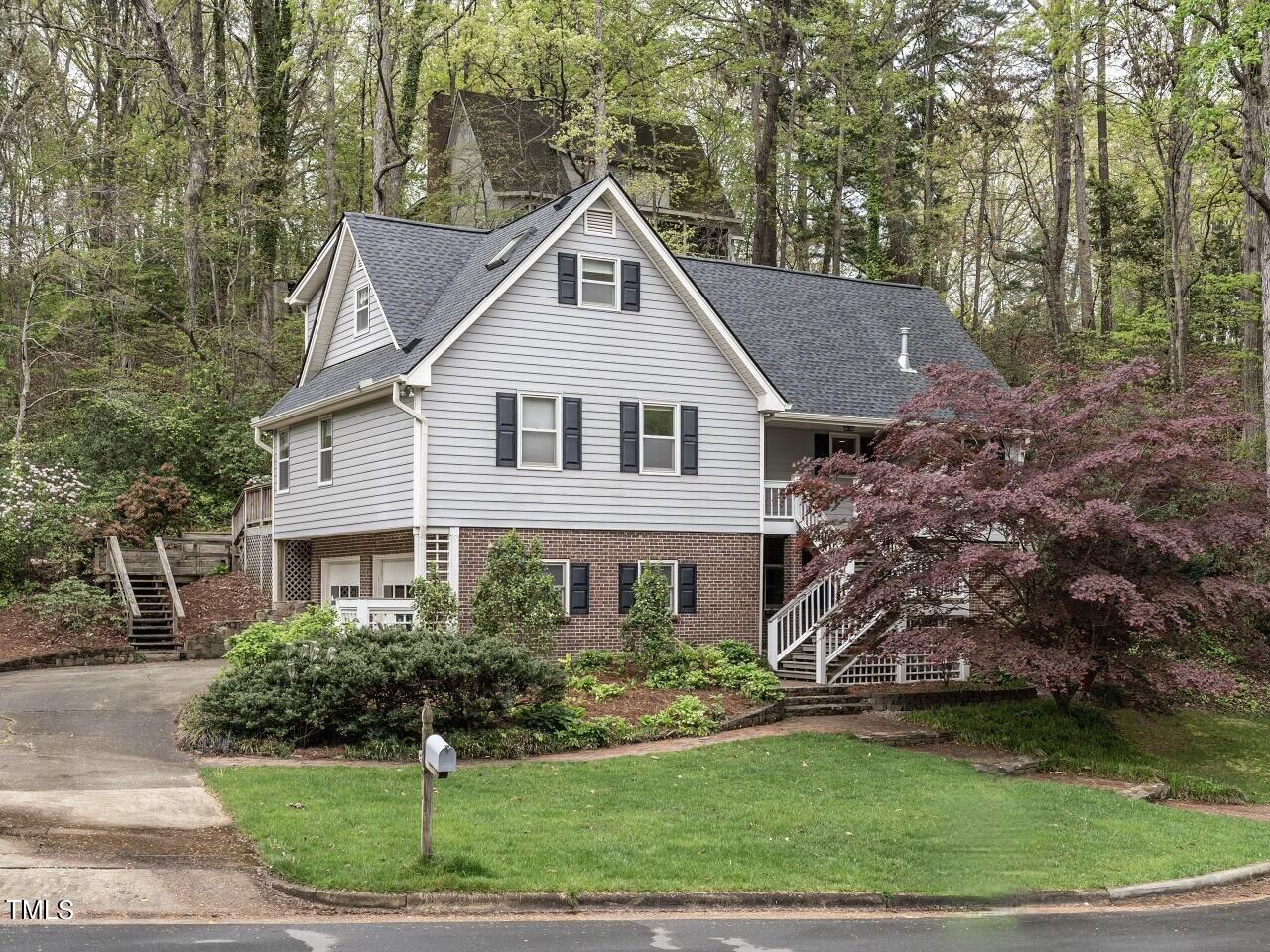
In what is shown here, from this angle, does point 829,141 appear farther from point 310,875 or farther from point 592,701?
point 310,875

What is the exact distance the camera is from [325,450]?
84.2 ft

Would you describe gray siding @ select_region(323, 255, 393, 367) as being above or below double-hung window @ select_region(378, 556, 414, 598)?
above

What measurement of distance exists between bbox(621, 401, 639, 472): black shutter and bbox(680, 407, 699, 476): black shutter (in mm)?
965

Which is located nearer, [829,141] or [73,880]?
[73,880]

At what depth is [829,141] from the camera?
4178 centimetres

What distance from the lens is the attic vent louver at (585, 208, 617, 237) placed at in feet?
77.8

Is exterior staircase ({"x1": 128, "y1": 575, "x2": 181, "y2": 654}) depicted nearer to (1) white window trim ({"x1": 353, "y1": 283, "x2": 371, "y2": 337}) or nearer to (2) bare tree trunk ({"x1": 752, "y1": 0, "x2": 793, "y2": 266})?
(1) white window trim ({"x1": 353, "y1": 283, "x2": 371, "y2": 337})

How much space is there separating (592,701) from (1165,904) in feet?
31.8

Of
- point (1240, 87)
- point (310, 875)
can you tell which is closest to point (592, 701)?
point (310, 875)

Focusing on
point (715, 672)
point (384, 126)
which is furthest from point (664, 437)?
point (384, 126)

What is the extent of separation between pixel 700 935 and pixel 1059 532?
Result: 10.4 m

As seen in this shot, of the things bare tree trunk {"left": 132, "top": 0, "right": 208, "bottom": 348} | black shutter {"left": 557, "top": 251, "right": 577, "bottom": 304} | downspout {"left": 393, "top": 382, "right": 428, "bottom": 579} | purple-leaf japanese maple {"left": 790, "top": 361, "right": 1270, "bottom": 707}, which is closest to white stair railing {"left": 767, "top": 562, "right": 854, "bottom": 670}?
purple-leaf japanese maple {"left": 790, "top": 361, "right": 1270, "bottom": 707}

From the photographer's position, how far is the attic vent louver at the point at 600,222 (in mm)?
23719

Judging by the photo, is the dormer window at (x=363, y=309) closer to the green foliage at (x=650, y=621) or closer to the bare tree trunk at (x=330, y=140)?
the green foliage at (x=650, y=621)
